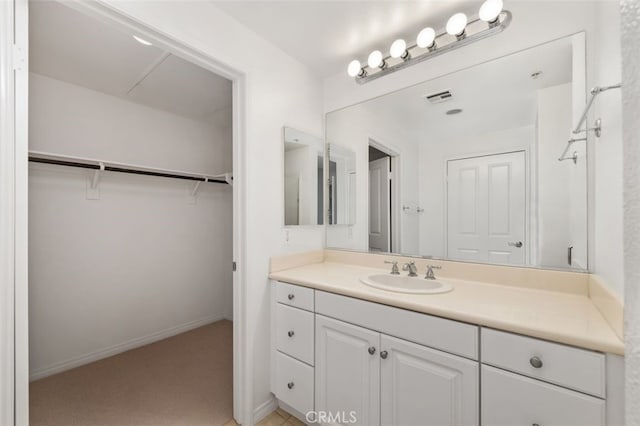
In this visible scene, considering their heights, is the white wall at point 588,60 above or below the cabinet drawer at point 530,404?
above

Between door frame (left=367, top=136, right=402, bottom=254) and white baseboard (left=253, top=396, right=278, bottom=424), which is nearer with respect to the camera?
white baseboard (left=253, top=396, right=278, bottom=424)

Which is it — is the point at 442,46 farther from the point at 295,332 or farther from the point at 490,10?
the point at 295,332

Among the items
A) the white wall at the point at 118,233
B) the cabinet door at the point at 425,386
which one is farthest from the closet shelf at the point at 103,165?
the cabinet door at the point at 425,386

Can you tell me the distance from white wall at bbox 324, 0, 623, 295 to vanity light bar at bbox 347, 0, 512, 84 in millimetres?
82

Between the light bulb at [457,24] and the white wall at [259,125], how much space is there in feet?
3.33

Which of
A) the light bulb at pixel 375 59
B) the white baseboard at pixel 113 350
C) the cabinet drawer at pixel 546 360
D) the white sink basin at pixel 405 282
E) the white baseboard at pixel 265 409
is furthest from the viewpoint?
the white baseboard at pixel 113 350

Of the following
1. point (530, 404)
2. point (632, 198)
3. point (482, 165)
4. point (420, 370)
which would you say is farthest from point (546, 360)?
point (482, 165)

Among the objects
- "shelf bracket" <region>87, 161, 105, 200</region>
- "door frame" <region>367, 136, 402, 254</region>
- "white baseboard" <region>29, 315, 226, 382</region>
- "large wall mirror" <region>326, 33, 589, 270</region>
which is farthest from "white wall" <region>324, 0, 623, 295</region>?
"white baseboard" <region>29, 315, 226, 382</region>

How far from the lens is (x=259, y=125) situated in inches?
66.4

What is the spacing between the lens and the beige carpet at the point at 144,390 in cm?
161

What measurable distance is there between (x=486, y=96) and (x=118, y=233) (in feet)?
9.85

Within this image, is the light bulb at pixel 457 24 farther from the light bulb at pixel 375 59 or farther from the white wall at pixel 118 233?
the white wall at pixel 118 233

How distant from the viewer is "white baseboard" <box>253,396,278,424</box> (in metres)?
1.60

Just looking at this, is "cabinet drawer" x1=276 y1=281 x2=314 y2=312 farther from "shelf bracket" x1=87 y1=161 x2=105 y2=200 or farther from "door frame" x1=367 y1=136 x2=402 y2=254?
"shelf bracket" x1=87 y1=161 x2=105 y2=200
